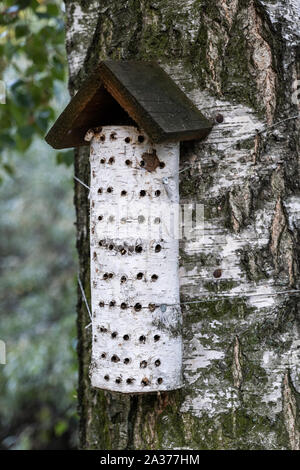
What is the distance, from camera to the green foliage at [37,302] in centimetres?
610

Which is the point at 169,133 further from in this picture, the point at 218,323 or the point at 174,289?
the point at 218,323

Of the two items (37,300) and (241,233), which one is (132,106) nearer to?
(241,233)

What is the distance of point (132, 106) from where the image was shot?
1.59m

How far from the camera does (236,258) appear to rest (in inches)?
69.5

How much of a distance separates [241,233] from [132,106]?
1.69 ft

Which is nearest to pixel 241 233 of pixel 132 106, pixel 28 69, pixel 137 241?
pixel 137 241

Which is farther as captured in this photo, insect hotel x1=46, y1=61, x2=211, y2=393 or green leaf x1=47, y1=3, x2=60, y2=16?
green leaf x1=47, y1=3, x2=60, y2=16

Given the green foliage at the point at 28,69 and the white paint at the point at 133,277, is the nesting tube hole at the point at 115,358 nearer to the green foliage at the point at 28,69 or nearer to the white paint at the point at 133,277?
the white paint at the point at 133,277

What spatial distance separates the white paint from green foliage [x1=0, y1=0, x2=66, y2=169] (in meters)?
1.64

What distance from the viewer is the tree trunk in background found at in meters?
1.76

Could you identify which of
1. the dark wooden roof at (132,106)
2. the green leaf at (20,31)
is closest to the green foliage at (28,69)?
the green leaf at (20,31)

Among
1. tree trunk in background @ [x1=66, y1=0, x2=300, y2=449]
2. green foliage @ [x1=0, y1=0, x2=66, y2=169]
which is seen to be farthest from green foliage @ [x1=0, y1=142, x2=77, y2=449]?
tree trunk in background @ [x1=66, y1=0, x2=300, y2=449]

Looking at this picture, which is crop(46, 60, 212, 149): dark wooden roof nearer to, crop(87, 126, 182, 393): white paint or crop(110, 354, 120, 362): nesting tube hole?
crop(87, 126, 182, 393): white paint
